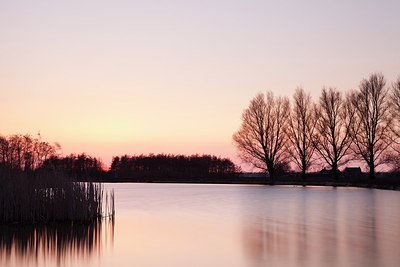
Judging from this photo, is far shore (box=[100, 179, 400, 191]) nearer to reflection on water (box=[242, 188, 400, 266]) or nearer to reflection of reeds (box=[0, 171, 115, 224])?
reflection on water (box=[242, 188, 400, 266])

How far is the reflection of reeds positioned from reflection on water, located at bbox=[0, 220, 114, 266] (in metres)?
0.31

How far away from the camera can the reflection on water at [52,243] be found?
11.2 m

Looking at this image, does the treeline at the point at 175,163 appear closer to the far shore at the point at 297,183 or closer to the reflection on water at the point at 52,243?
the far shore at the point at 297,183

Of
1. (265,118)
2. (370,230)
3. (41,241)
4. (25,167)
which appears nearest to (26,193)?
(25,167)

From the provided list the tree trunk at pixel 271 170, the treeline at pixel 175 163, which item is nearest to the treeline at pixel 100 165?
the treeline at pixel 175 163

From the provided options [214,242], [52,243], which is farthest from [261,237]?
[52,243]

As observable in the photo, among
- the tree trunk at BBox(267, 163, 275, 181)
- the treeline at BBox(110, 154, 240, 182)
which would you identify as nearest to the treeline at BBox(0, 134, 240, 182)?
the treeline at BBox(110, 154, 240, 182)

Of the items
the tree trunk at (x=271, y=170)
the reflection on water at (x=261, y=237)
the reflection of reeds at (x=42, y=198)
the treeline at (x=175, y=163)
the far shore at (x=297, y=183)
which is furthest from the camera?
the treeline at (x=175, y=163)

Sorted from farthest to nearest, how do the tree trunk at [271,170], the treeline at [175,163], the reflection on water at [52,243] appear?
the treeline at [175,163] < the tree trunk at [271,170] < the reflection on water at [52,243]

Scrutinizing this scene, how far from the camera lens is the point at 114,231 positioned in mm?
15438

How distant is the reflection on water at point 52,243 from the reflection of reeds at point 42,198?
0.31 metres

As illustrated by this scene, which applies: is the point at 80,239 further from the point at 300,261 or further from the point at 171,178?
the point at 171,178

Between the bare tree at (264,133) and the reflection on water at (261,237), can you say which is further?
the bare tree at (264,133)

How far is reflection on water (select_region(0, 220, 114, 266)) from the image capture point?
11.2m
